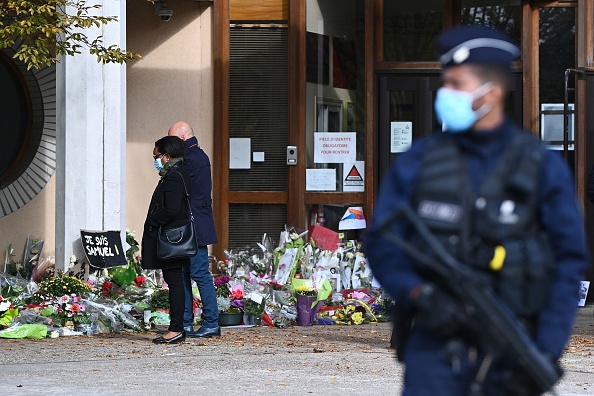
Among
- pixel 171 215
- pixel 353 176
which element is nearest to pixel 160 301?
pixel 171 215

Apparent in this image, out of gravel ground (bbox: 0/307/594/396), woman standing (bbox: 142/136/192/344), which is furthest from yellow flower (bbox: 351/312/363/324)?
woman standing (bbox: 142/136/192/344)

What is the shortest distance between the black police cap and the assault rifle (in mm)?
564

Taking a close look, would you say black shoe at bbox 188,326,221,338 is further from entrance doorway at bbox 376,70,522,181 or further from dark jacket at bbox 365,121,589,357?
dark jacket at bbox 365,121,589,357

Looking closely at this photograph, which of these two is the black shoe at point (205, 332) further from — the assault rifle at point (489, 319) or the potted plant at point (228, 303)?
the assault rifle at point (489, 319)

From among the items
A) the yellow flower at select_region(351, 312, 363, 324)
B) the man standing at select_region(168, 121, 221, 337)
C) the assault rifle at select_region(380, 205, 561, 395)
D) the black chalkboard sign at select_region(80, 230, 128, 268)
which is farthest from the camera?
the yellow flower at select_region(351, 312, 363, 324)

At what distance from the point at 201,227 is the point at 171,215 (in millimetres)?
510

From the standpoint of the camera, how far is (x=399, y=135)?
42.5ft

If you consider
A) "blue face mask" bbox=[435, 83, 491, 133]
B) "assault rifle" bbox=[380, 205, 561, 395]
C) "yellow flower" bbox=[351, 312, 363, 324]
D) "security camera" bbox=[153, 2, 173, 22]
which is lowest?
"yellow flower" bbox=[351, 312, 363, 324]

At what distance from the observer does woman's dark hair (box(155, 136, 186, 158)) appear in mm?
9047

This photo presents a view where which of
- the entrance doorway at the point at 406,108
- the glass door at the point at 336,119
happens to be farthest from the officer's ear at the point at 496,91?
the glass door at the point at 336,119

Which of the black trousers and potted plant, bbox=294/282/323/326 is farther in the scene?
potted plant, bbox=294/282/323/326

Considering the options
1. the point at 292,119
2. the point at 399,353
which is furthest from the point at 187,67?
the point at 399,353

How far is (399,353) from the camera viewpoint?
3.53 meters

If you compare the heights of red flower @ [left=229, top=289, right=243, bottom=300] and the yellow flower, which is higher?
red flower @ [left=229, top=289, right=243, bottom=300]
